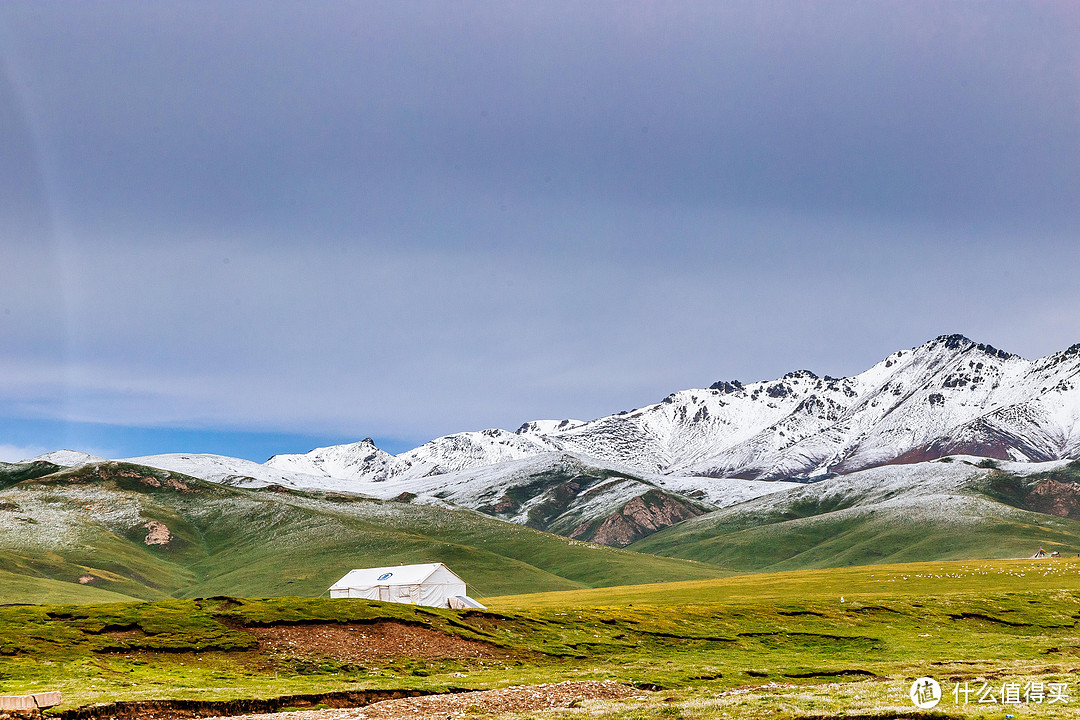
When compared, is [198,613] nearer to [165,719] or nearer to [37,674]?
[37,674]

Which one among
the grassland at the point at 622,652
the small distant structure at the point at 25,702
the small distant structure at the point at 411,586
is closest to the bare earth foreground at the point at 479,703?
the grassland at the point at 622,652

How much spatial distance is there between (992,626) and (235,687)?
214ft

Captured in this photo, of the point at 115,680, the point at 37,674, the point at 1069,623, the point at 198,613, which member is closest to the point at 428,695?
the point at 115,680

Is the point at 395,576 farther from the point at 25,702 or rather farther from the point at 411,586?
the point at 25,702

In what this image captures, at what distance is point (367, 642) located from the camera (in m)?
57.5

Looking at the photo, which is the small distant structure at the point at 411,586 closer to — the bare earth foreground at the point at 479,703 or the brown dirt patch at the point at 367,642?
the brown dirt patch at the point at 367,642

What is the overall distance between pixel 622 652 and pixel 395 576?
4985 cm

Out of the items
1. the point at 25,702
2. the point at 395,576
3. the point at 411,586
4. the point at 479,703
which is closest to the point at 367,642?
the point at 479,703

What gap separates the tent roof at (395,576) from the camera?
3979 inches

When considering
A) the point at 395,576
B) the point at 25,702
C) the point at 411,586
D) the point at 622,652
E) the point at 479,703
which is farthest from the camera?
the point at 395,576

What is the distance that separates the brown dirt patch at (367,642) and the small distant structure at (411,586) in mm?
34499

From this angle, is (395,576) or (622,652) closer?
(622,652)

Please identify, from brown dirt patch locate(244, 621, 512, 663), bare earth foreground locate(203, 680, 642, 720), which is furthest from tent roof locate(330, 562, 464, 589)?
bare earth foreground locate(203, 680, 642, 720)

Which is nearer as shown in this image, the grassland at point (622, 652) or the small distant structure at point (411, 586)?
the grassland at point (622, 652)
